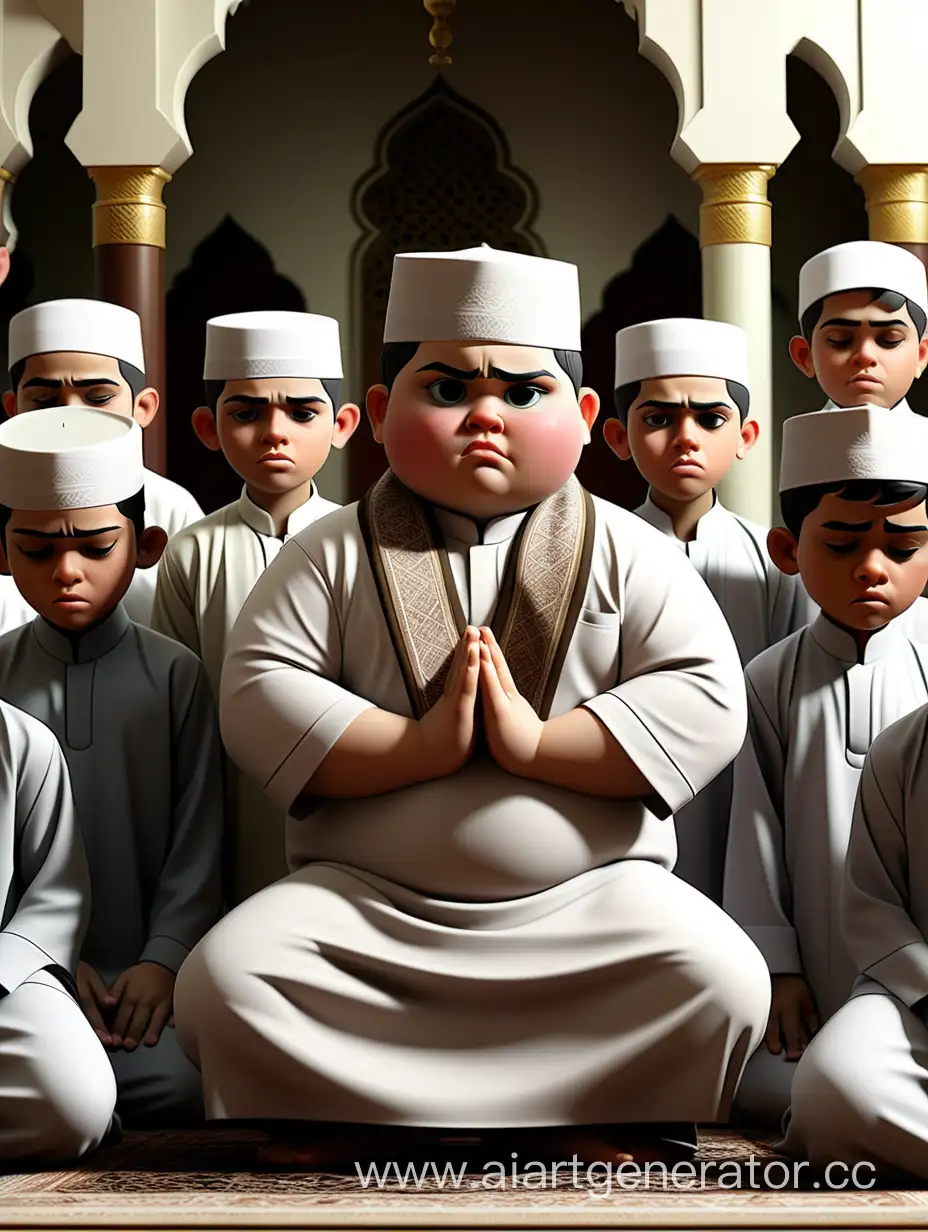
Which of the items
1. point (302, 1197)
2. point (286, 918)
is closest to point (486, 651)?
point (286, 918)

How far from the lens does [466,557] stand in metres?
3.38

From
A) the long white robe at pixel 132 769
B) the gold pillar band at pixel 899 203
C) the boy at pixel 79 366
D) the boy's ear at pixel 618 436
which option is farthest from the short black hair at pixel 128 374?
the gold pillar band at pixel 899 203

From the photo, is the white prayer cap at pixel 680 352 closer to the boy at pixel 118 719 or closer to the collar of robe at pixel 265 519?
the collar of robe at pixel 265 519

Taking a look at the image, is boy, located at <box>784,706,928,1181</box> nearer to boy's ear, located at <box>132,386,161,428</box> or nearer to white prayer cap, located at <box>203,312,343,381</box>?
white prayer cap, located at <box>203,312,343,381</box>

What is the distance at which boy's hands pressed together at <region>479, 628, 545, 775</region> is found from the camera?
3.11 m

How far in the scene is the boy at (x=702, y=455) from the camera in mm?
4301

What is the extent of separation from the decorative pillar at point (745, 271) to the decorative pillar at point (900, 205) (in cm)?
49

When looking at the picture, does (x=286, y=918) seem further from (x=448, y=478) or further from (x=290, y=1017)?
(x=448, y=478)

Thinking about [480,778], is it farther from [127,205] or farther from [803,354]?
[127,205]

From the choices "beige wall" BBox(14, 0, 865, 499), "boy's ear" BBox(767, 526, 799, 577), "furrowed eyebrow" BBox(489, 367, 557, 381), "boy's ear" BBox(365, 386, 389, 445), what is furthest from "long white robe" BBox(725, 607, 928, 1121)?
"beige wall" BBox(14, 0, 865, 499)

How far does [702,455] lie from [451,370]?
3.74 ft

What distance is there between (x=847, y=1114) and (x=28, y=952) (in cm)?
148

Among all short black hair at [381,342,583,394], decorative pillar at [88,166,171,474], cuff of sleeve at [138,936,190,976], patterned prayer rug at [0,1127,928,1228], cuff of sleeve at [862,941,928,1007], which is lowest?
patterned prayer rug at [0,1127,928,1228]

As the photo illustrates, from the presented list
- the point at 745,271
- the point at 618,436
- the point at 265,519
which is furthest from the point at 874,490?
the point at 745,271
